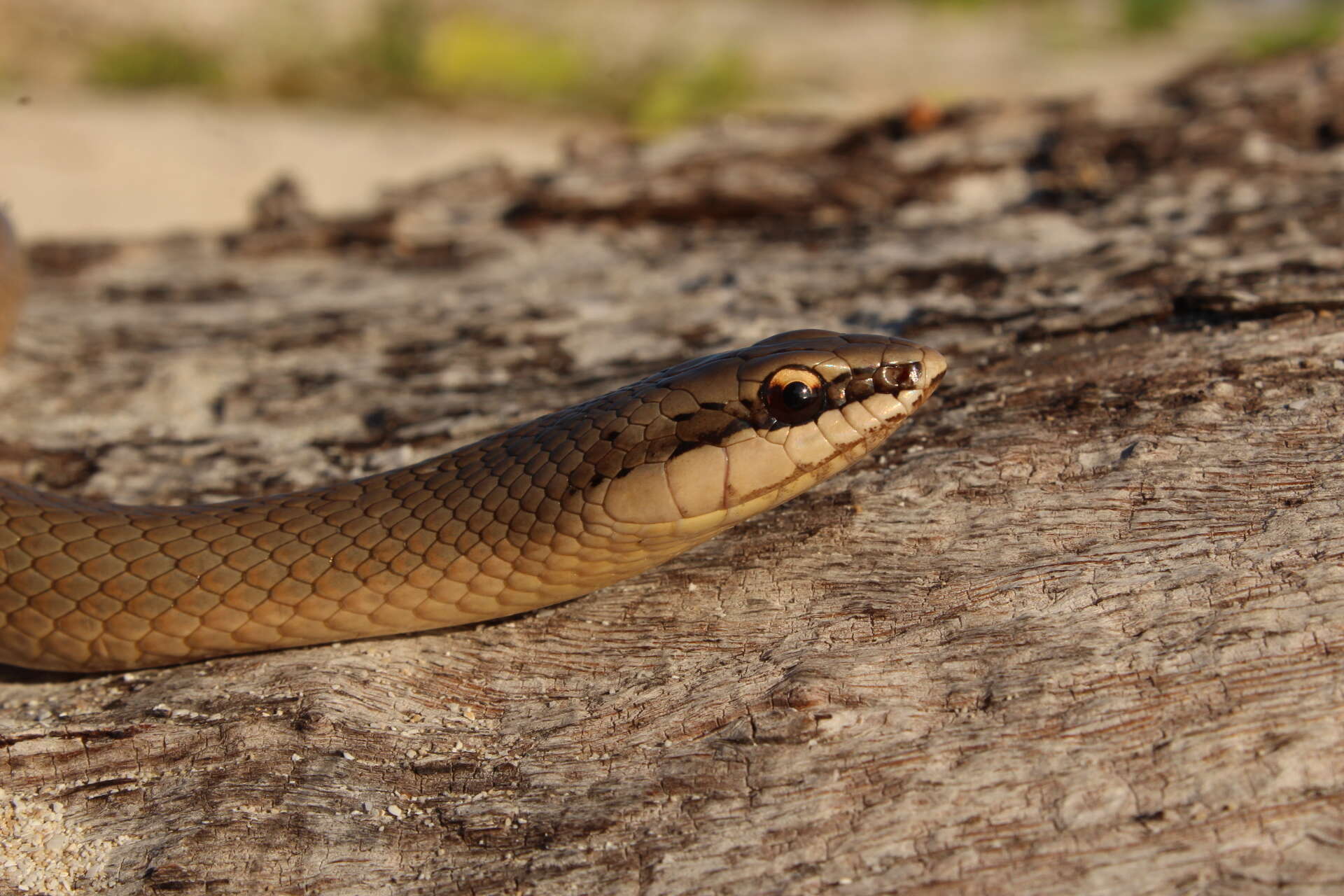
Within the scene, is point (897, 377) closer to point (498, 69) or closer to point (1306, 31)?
point (498, 69)

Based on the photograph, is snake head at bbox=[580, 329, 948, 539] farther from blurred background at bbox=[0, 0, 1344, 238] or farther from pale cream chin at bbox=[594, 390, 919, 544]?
blurred background at bbox=[0, 0, 1344, 238]

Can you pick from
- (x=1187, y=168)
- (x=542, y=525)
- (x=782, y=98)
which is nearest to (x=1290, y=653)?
(x=542, y=525)

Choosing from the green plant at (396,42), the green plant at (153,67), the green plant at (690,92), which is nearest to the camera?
the green plant at (690,92)

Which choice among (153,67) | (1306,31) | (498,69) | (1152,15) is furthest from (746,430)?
(1152,15)

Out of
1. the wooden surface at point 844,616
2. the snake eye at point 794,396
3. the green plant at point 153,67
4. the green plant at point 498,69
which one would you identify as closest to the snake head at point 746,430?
the snake eye at point 794,396

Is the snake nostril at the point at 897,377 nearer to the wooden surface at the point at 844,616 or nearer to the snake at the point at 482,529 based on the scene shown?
the snake at the point at 482,529

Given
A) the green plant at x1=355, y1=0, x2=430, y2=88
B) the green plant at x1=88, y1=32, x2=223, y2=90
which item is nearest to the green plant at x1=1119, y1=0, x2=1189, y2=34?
the green plant at x1=355, y1=0, x2=430, y2=88

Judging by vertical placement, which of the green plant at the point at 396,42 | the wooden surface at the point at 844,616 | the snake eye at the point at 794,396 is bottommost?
the wooden surface at the point at 844,616
